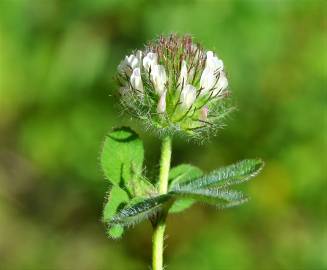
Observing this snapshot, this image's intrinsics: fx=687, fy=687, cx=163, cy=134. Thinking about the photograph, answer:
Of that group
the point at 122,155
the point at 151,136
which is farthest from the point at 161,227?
the point at 151,136

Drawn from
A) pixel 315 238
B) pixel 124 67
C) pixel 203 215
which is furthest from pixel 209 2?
pixel 124 67

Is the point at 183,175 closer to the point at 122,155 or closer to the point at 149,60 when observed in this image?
the point at 122,155

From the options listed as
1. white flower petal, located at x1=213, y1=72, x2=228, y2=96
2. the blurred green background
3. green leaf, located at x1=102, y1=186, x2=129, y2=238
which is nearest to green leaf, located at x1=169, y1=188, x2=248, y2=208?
green leaf, located at x1=102, y1=186, x2=129, y2=238

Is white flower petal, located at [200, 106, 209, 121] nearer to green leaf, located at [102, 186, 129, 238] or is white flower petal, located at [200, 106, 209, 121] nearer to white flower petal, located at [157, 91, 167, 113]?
white flower petal, located at [157, 91, 167, 113]

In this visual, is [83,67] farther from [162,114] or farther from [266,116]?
[162,114]

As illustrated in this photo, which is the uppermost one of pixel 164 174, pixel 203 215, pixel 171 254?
pixel 203 215

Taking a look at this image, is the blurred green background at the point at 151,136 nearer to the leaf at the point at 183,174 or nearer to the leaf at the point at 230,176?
the leaf at the point at 183,174
